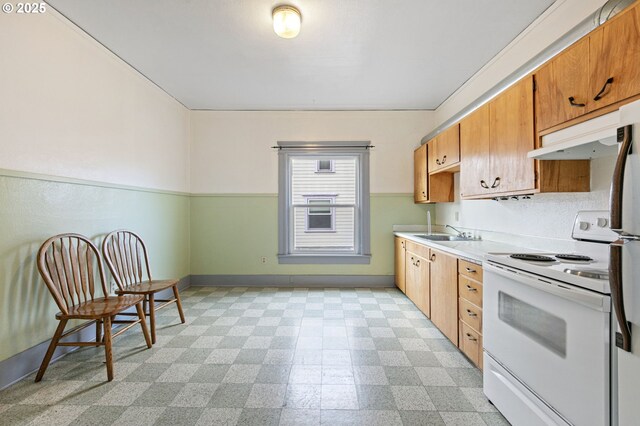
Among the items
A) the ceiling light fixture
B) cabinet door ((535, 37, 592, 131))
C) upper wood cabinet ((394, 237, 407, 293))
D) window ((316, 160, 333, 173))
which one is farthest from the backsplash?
the ceiling light fixture

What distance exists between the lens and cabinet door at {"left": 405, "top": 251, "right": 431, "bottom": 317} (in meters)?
2.99

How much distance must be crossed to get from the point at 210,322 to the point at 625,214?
325cm

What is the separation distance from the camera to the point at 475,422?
1.59m

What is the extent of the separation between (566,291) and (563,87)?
3.94 ft

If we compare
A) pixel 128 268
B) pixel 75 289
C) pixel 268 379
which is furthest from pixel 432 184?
pixel 75 289

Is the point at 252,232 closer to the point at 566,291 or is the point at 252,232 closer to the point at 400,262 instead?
the point at 400,262

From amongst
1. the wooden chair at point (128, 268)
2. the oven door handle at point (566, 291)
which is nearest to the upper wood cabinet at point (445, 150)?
the oven door handle at point (566, 291)

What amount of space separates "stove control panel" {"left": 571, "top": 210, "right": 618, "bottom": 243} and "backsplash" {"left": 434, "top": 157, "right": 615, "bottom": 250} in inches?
4.3

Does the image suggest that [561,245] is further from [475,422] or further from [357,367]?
[357,367]

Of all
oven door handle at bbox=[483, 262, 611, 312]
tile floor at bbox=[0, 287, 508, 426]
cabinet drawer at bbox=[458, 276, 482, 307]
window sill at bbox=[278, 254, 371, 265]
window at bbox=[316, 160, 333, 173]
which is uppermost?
window at bbox=[316, 160, 333, 173]

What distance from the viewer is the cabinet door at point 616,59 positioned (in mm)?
1218

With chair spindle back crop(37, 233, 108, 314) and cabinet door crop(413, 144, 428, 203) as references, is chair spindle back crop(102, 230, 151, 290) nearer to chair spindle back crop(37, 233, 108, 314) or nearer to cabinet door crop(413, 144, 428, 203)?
chair spindle back crop(37, 233, 108, 314)

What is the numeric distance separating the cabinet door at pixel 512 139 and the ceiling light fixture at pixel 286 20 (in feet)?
5.67

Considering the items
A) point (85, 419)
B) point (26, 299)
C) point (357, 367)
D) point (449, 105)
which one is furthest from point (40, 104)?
point (449, 105)
